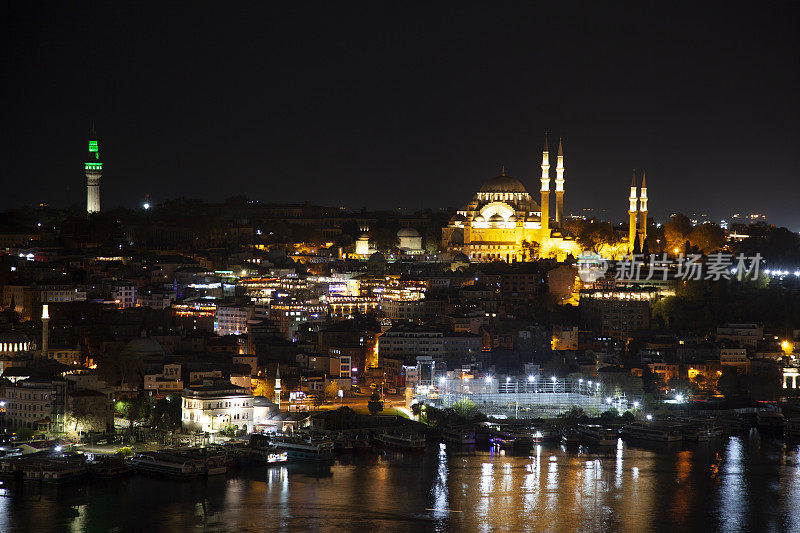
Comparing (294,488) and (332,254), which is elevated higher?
(332,254)

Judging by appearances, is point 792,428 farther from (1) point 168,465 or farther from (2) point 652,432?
(1) point 168,465

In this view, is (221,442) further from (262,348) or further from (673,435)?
(673,435)

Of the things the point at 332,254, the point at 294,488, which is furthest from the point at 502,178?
the point at 294,488

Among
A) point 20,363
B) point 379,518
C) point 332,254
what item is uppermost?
point 332,254

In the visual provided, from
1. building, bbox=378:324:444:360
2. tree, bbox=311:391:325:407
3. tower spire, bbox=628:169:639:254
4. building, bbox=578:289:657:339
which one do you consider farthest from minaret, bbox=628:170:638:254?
tree, bbox=311:391:325:407

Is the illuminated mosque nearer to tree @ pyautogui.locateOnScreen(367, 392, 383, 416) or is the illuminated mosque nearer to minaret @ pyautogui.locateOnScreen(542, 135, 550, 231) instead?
minaret @ pyautogui.locateOnScreen(542, 135, 550, 231)
